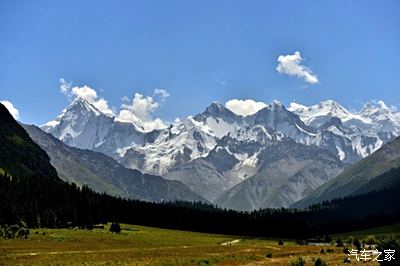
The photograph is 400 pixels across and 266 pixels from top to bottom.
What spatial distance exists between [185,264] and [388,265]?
28.3 m

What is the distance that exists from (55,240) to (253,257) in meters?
53.8

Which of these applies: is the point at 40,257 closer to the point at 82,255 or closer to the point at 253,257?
the point at 82,255

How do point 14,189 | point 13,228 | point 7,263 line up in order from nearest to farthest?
1. point 7,263
2. point 13,228
3. point 14,189

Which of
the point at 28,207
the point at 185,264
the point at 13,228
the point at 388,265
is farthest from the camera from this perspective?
the point at 28,207

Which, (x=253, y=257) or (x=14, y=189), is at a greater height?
(x=14, y=189)

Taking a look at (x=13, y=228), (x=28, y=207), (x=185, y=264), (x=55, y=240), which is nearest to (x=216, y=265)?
(x=185, y=264)

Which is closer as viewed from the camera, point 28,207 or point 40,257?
point 40,257

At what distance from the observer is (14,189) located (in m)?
192

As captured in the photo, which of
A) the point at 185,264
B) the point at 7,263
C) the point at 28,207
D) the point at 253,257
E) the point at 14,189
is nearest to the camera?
the point at 7,263

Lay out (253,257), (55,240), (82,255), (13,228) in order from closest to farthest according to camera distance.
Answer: (82,255), (253,257), (55,240), (13,228)

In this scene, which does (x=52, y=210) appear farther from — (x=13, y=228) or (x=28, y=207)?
(x=13, y=228)

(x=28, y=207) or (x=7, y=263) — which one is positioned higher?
(x=28, y=207)

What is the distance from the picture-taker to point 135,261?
74000mm

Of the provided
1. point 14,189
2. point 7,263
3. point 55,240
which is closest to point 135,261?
point 7,263
